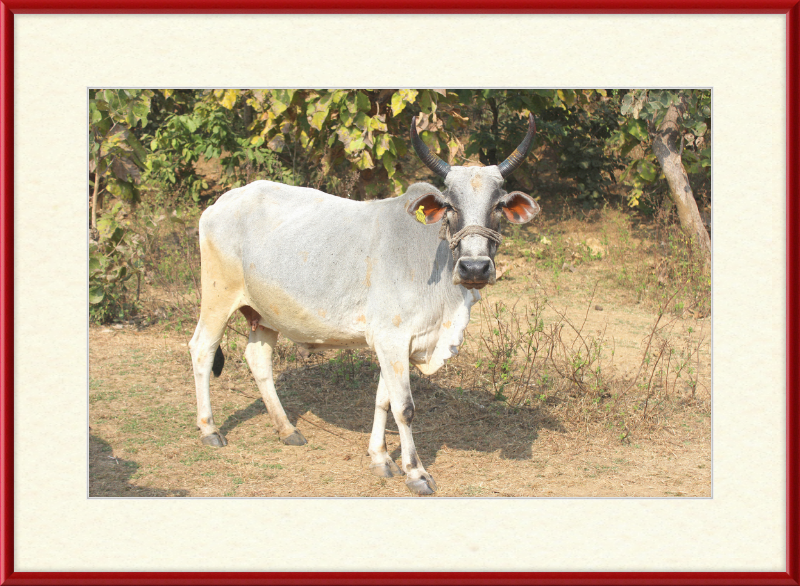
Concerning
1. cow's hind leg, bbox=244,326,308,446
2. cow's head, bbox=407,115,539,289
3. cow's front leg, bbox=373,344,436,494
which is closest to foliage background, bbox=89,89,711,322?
cow's hind leg, bbox=244,326,308,446

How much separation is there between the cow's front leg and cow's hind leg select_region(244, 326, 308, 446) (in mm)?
1192

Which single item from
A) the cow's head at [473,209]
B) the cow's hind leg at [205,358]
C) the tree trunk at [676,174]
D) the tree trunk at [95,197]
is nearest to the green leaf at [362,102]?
the tree trunk at [95,197]

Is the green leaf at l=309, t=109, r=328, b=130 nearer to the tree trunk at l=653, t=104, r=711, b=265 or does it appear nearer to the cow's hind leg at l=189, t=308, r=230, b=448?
the cow's hind leg at l=189, t=308, r=230, b=448

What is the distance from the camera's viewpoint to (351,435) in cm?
567

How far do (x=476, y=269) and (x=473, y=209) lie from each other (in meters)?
0.36

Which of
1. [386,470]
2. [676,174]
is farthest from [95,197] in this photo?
[676,174]

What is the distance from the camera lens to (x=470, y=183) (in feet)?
13.6

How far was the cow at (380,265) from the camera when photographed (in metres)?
4.17

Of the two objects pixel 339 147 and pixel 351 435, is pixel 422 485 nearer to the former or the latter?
pixel 351 435

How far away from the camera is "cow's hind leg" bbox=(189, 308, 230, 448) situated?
5.47 meters

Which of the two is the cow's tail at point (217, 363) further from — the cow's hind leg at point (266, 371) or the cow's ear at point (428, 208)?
the cow's ear at point (428, 208)

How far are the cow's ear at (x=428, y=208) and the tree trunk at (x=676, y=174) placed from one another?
614cm
